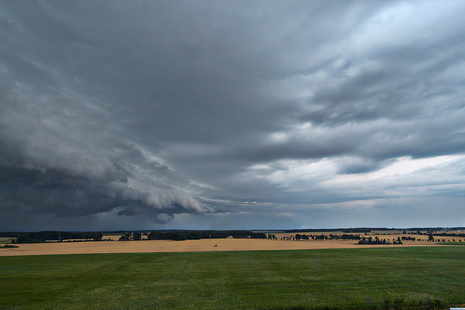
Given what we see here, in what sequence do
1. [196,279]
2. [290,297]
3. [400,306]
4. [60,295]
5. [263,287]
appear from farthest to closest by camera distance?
[196,279] < [263,287] < [60,295] < [290,297] < [400,306]

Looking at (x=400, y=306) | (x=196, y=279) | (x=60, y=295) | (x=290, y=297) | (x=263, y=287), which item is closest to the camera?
(x=400, y=306)

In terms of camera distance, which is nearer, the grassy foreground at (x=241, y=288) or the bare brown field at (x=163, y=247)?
the grassy foreground at (x=241, y=288)

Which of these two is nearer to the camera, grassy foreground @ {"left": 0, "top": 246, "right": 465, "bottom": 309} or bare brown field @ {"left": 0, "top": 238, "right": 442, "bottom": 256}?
grassy foreground @ {"left": 0, "top": 246, "right": 465, "bottom": 309}

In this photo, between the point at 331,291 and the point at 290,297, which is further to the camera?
the point at 331,291

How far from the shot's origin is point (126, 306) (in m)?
24.0

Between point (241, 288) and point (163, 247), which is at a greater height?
point (241, 288)

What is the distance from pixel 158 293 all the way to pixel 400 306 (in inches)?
936

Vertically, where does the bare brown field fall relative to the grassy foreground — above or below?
below

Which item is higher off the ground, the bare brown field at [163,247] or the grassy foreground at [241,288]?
the grassy foreground at [241,288]

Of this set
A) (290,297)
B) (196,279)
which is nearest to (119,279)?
(196,279)

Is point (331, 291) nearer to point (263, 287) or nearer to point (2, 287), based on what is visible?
point (263, 287)

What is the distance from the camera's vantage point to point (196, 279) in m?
34.6

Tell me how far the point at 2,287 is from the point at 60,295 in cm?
1002

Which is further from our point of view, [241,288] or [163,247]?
[163,247]
